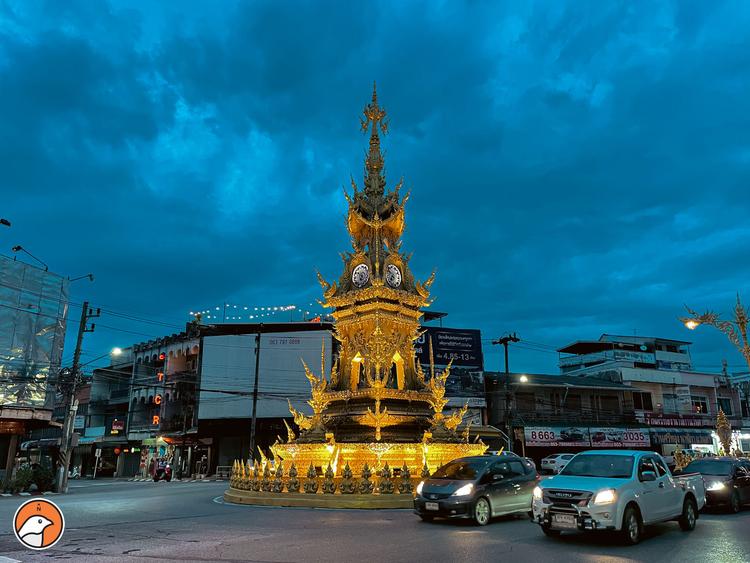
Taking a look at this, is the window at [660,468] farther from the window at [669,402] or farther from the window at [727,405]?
the window at [727,405]


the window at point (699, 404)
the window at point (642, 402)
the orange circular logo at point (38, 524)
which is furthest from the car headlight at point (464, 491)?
the window at point (699, 404)

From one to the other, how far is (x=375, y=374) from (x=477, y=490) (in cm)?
644

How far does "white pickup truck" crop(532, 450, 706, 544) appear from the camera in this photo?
9.54 m

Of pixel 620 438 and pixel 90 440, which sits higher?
pixel 620 438

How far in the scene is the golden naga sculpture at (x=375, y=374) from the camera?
1691 cm

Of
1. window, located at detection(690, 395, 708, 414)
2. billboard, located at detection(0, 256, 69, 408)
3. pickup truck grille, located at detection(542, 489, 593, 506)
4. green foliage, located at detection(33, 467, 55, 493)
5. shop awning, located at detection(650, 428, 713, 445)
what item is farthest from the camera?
window, located at detection(690, 395, 708, 414)

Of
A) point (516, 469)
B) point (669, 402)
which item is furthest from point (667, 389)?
point (516, 469)

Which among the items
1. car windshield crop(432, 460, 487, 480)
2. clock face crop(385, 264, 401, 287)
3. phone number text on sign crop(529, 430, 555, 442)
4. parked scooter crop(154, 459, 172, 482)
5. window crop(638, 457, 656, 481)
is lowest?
parked scooter crop(154, 459, 172, 482)

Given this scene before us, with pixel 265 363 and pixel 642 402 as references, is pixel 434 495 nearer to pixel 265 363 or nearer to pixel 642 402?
pixel 265 363

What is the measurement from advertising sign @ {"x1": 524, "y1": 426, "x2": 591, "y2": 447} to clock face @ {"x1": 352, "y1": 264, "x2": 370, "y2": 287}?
29.4m

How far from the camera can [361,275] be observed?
2022 cm

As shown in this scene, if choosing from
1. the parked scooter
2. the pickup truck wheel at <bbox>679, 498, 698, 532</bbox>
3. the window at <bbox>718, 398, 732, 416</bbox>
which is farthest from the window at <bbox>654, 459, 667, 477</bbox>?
the window at <bbox>718, 398, 732, 416</bbox>

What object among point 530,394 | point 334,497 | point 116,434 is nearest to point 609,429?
point 530,394

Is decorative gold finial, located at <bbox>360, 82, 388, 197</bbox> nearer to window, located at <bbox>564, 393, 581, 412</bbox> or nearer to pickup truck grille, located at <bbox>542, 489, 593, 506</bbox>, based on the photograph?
pickup truck grille, located at <bbox>542, 489, 593, 506</bbox>
